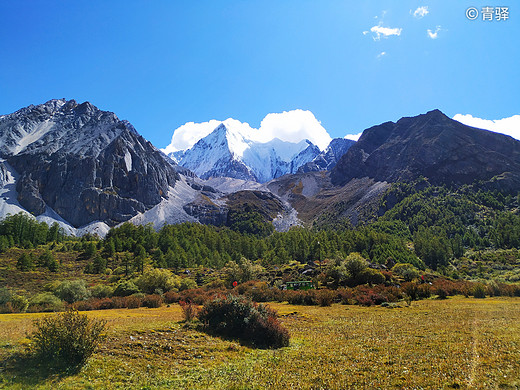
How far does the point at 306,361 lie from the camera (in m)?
12.6

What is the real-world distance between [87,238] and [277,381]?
15184 centimetres

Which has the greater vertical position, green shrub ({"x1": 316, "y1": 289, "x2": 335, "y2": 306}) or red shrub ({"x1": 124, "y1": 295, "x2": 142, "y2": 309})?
red shrub ({"x1": 124, "y1": 295, "x2": 142, "y2": 309})

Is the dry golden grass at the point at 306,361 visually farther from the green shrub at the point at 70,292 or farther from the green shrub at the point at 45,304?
the green shrub at the point at 70,292

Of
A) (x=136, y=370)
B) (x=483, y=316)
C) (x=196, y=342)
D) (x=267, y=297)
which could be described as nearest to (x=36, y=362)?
(x=136, y=370)

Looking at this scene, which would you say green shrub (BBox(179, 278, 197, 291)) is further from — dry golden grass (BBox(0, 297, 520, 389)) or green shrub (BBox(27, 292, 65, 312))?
dry golden grass (BBox(0, 297, 520, 389))

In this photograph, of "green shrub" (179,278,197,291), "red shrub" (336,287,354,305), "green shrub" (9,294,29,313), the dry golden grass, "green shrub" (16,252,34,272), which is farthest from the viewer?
"green shrub" (16,252,34,272)

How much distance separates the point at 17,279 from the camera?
210 feet

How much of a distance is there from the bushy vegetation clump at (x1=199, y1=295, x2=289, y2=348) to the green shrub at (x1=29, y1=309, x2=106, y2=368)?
25.0 feet

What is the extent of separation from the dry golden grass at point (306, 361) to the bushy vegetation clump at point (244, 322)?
113cm

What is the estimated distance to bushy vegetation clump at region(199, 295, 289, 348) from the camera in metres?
16.1

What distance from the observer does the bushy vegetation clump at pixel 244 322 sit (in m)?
16.1

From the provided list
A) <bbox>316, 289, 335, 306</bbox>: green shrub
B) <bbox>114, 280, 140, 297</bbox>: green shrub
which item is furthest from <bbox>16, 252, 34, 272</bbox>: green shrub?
<bbox>316, 289, 335, 306</bbox>: green shrub

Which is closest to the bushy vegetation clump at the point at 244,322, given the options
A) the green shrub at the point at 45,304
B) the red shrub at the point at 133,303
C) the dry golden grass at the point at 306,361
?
the dry golden grass at the point at 306,361

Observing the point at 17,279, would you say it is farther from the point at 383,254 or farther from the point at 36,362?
the point at 383,254
